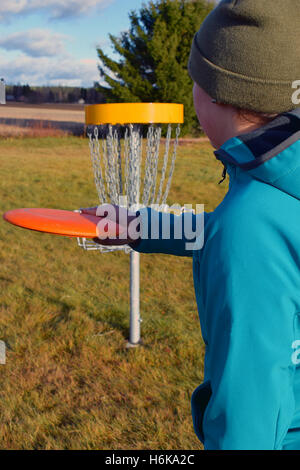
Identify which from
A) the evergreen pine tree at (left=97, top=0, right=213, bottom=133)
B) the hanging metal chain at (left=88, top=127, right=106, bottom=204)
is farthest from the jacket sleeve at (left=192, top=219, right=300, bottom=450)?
the evergreen pine tree at (left=97, top=0, right=213, bottom=133)

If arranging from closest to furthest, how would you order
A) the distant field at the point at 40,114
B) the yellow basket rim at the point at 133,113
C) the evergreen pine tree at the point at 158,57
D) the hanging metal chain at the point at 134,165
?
the yellow basket rim at the point at 133,113, the hanging metal chain at the point at 134,165, the evergreen pine tree at the point at 158,57, the distant field at the point at 40,114

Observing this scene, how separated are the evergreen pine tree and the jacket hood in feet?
56.2

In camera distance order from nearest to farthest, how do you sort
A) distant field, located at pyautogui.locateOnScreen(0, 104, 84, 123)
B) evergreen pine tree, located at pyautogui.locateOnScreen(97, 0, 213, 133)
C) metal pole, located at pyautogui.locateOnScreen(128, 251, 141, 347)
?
metal pole, located at pyautogui.locateOnScreen(128, 251, 141, 347), evergreen pine tree, located at pyautogui.locateOnScreen(97, 0, 213, 133), distant field, located at pyautogui.locateOnScreen(0, 104, 84, 123)

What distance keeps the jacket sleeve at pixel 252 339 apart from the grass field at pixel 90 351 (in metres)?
1.82

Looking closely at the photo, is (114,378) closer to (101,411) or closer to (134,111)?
(101,411)

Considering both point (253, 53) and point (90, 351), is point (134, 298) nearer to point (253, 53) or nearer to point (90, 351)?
point (90, 351)

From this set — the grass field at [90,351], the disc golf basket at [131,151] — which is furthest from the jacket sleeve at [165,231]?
the grass field at [90,351]

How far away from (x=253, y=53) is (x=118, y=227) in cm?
69

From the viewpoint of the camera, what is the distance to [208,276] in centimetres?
94

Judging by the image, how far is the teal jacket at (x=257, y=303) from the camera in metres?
0.87

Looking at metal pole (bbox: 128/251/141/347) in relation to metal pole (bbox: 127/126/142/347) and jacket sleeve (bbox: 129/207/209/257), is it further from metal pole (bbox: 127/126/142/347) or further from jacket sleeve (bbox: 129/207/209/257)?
jacket sleeve (bbox: 129/207/209/257)

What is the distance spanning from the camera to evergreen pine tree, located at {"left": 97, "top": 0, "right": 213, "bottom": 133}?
18.4m

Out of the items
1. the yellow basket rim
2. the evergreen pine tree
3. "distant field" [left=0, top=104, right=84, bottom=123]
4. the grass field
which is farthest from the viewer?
"distant field" [left=0, top=104, right=84, bottom=123]

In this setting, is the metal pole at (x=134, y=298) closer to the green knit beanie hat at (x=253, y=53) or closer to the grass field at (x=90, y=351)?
the grass field at (x=90, y=351)
